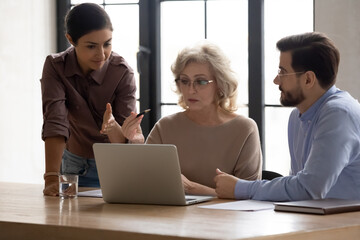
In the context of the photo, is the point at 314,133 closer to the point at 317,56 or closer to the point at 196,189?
the point at 317,56

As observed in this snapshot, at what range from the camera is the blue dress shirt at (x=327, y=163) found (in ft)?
8.03

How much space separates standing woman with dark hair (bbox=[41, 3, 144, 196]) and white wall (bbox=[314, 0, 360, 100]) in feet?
4.99

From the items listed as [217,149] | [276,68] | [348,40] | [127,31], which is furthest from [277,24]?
[217,149]

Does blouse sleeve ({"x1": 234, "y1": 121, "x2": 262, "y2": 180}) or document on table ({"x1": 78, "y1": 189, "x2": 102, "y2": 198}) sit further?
blouse sleeve ({"x1": 234, "y1": 121, "x2": 262, "y2": 180})

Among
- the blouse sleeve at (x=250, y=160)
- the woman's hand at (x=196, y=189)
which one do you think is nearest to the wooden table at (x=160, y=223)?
the woman's hand at (x=196, y=189)

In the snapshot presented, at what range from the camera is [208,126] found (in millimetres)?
3305

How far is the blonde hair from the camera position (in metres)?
3.31

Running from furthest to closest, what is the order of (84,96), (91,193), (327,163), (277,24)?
1. (277,24)
2. (84,96)
3. (91,193)
4. (327,163)

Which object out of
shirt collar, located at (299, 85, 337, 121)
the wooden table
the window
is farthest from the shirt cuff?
the window

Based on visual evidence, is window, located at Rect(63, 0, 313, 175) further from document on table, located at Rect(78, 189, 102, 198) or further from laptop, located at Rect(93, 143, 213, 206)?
laptop, located at Rect(93, 143, 213, 206)

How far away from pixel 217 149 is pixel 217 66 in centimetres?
41

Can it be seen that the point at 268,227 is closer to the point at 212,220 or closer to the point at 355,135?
the point at 212,220

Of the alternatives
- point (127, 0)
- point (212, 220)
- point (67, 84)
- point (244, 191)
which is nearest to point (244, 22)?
point (127, 0)

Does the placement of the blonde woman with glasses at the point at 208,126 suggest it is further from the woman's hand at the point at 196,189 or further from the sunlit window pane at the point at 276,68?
the sunlit window pane at the point at 276,68
